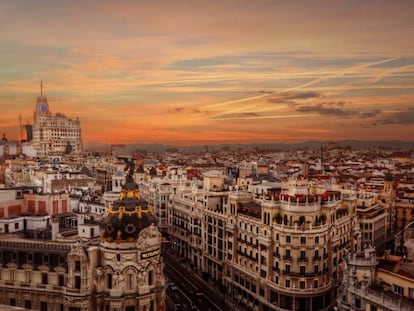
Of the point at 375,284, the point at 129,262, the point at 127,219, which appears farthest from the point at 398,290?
the point at 127,219

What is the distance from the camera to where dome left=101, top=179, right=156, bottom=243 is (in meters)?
70.5

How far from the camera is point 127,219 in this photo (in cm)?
7194

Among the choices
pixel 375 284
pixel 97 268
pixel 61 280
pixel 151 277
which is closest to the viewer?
pixel 375 284

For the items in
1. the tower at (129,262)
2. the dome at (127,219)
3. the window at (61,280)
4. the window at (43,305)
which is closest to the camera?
the tower at (129,262)

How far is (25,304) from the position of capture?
237ft

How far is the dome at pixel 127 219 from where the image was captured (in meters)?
70.5

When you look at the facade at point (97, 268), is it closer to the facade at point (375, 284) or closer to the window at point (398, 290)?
the facade at point (375, 284)

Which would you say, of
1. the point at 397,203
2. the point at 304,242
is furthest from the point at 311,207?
the point at 397,203

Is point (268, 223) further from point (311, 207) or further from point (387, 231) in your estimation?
Result: point (387, 231)

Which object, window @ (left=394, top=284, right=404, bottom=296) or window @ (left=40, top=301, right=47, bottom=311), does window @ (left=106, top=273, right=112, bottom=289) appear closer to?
window @ (left=40, top=301, right=47, bottom=311)

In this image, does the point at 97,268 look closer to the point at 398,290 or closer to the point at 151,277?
the point at 151,277

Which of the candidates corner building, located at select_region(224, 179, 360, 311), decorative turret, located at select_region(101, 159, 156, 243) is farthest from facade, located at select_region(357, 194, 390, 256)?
decorative turret, located at select_region(101, 159, 156, 243)

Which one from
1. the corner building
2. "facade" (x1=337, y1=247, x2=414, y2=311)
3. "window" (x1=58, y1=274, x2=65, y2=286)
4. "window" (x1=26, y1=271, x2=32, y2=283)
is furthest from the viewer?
the corner building

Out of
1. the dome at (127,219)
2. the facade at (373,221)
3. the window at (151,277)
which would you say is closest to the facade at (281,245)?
the facade at (373,221)
